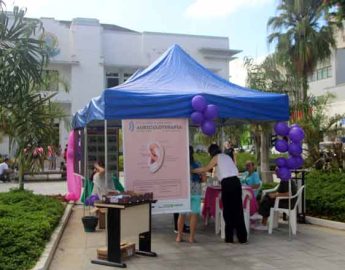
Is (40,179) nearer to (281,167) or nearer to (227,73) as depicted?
(281,167)

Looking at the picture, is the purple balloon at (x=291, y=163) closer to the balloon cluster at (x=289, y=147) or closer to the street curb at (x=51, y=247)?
the balloon cluster at (x=289, y=147)

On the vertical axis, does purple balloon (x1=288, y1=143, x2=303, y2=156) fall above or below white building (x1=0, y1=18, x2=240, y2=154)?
below

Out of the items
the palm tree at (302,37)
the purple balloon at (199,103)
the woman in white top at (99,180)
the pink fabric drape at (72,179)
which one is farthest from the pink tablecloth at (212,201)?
the palm tree at (302,37)

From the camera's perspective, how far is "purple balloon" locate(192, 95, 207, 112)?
28.2 feet

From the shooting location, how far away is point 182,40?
4369 centimetres

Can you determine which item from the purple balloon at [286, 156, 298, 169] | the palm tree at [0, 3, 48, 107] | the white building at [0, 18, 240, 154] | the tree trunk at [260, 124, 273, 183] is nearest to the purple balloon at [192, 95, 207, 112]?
the purple balloon at [286, 156, 298, 169]

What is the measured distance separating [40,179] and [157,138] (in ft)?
59.0

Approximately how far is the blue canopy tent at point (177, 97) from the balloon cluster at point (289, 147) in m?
0.29

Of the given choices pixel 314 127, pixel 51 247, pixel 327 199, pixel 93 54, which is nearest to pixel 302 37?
pixel 314 127

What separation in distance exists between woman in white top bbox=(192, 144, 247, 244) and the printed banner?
0.45 m

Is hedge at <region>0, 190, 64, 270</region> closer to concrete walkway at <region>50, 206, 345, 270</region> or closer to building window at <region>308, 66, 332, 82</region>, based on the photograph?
concrete walkway at <region>50, 206, 345, 270</region>

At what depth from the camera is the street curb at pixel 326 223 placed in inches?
418

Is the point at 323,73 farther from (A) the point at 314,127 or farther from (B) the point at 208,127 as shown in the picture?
(B) the point at 208,127

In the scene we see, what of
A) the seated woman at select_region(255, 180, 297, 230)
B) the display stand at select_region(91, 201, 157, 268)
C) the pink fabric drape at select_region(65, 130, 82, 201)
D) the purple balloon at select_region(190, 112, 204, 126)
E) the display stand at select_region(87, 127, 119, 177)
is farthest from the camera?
the pink fabric drape at select_region(65, 130, 82, 201)
